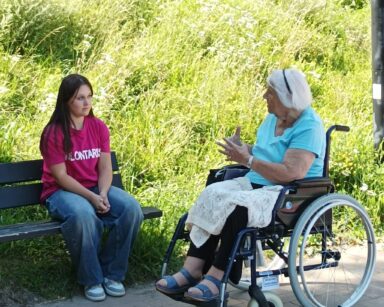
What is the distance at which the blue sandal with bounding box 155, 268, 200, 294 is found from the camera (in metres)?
4.52

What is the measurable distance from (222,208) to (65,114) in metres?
1.32

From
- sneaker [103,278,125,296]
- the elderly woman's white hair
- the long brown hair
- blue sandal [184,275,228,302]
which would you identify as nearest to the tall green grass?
sneaker [103,278,125,296]

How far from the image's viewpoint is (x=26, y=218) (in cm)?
559

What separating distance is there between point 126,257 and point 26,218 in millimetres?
913

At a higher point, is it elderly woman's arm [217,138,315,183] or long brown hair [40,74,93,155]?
long brown hair [40,74,93,155]

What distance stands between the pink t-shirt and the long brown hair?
0.08ft

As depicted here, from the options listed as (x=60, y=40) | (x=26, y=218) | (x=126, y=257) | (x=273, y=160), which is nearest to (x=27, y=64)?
(x=60, y=40)

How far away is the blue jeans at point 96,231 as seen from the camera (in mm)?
4867

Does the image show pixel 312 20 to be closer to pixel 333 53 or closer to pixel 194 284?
pixel 333 53

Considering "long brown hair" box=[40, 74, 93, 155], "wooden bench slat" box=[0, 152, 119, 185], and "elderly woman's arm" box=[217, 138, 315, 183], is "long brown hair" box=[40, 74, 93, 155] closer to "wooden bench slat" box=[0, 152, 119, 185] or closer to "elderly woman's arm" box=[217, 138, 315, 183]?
"wooden bench slat" box=[0, 152, 119, 185]

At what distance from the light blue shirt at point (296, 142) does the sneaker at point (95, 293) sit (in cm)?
119

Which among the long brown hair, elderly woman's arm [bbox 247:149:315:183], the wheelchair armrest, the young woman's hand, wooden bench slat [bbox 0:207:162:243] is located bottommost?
wooden bench slat [bbox 0:207:162:243]

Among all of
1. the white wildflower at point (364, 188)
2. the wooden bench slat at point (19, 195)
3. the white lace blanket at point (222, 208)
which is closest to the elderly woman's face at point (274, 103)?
→ the white lace blanket at point (222, 208)

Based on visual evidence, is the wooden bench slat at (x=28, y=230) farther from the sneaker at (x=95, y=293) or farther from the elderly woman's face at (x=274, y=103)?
the elderly woman's face at (x=274, y=103)
